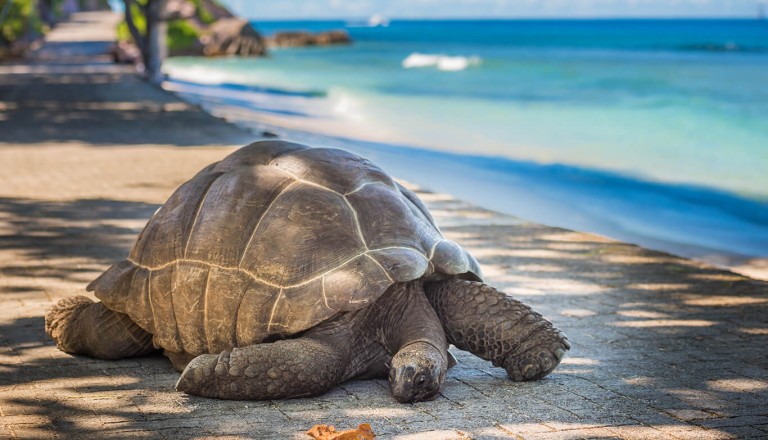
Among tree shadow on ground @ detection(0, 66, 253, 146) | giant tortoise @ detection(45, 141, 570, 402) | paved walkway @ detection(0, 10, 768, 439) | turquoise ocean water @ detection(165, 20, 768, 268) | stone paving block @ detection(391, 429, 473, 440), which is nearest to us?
stone paving block @ detection(391, 429, 473, 440)

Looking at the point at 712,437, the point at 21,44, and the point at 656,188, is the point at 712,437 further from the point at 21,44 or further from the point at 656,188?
the point at 21,44

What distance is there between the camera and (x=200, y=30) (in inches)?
2527

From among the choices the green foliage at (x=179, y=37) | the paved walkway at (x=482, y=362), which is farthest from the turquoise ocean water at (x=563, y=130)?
the paved walkway at (x=482, y=362)

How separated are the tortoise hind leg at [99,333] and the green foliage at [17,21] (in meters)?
42.0

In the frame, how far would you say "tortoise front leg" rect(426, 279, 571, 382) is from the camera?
17.5ft

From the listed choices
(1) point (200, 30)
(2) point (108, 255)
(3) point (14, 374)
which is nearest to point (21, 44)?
(1) point (200, 30)

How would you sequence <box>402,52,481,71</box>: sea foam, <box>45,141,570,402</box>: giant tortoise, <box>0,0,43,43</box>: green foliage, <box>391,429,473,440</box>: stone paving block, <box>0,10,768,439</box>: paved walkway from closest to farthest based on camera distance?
1. <box>391,429,473,440</box>: stone paving block
2. <box>0,10,768,439</box>: paved walkway
3. <box>45,141,570,402</box>: giant tortoise
4. <box>0,0,43,43</box>: green foliage
5. <box>402,52,481,71</box>: sea foam

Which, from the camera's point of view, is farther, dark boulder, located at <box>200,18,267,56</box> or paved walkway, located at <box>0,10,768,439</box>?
dark boulder, located at <box>200,18,267,56</box>

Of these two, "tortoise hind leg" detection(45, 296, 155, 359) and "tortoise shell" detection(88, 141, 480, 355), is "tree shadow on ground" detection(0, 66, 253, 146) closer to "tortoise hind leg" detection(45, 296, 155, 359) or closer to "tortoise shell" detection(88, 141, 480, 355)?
"tortoise hind leg" detection(45, 296, 155, 359)

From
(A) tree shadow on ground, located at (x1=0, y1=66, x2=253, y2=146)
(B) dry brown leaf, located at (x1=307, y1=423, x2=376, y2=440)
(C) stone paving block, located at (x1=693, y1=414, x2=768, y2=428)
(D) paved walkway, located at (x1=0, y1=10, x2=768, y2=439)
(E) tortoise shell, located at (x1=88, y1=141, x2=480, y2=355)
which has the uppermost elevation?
(E) tortoise shell, located at (x1=88, y1=141, x2=480, y2=355)

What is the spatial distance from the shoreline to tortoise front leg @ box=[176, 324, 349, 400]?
19.4ft

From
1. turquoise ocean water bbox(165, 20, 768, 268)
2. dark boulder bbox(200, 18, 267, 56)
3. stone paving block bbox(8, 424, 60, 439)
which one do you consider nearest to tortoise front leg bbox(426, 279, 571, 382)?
Answer: stone paving block bbox(8, 424, 60, 439)

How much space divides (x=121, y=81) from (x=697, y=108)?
60.0 ft

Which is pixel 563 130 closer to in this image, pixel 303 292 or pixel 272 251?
pixel 272 251
